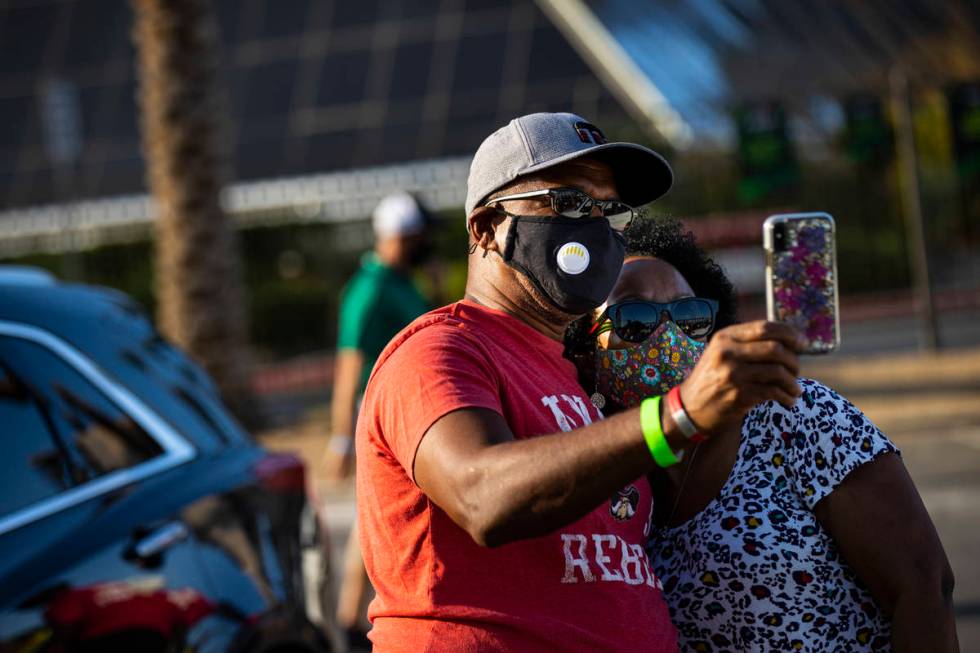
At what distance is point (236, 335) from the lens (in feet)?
42.7

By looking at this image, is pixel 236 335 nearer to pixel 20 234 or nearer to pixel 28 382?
pixel 28 382

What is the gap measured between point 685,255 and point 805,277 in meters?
0.86

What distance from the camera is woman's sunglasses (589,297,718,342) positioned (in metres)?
2.41

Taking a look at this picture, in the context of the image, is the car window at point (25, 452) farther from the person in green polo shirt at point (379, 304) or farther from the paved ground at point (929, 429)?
the paved ground at point (929, 429)

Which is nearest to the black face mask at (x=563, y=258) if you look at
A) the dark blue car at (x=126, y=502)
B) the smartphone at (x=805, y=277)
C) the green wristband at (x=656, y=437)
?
the smartphone at (x=805, y=277)

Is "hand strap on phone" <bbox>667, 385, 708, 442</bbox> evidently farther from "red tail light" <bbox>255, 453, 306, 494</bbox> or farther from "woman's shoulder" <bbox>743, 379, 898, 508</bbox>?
"red tail light" <bbox>255, 453, 306, 494</bbox>

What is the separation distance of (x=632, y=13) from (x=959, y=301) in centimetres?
817

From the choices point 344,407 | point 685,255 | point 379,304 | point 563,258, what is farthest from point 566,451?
point 344,407

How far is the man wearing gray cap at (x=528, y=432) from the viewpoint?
182cm

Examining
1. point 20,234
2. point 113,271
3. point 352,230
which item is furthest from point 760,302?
point 20,234

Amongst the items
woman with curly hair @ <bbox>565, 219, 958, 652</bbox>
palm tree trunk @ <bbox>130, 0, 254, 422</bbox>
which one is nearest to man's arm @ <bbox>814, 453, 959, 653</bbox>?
woman with curly hair @ <bbox>565, 219, 958, 652</bbox>

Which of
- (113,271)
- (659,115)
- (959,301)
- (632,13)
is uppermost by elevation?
(632,13)

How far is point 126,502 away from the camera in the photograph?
3295 mm

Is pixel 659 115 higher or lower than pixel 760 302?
higher
